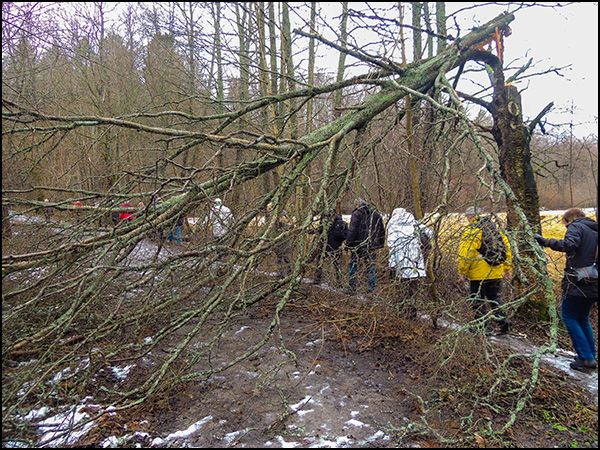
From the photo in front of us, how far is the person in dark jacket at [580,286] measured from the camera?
4.39 meters

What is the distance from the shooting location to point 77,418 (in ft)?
11.3

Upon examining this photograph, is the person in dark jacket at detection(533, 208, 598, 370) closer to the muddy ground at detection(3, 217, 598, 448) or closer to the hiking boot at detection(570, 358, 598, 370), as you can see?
the hiking boot at detection(570, 358, 598, 370)

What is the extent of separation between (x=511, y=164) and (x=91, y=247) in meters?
6.32

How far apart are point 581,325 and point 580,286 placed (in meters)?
0.53

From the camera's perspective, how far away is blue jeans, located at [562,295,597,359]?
4469mm

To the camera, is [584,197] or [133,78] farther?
[133,78]

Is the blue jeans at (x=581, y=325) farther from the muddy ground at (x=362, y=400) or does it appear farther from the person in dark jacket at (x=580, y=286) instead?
the muddy ground at (x=362, y=400)

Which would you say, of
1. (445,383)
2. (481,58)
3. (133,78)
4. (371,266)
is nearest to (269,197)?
(371,266)

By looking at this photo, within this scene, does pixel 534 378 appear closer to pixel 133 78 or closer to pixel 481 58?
pixel 481 58

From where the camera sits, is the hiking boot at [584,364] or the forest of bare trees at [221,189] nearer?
the forest of bare trees at [221,189]

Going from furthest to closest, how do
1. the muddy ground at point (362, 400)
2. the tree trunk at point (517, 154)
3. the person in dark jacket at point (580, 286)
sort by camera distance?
1. the tree trunk at point (517, 154)
2. the person in dark jacket at point (580, 286)
3. the muddy ground at point (362, 400)

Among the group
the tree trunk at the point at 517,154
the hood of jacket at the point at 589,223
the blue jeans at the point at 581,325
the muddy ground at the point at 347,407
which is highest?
the tree trunk at the point at 517,154

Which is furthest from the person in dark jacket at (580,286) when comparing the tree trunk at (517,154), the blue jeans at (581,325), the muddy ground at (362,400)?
the tree trunk at (517,154)

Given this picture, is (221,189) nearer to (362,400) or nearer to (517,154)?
(362,400)
